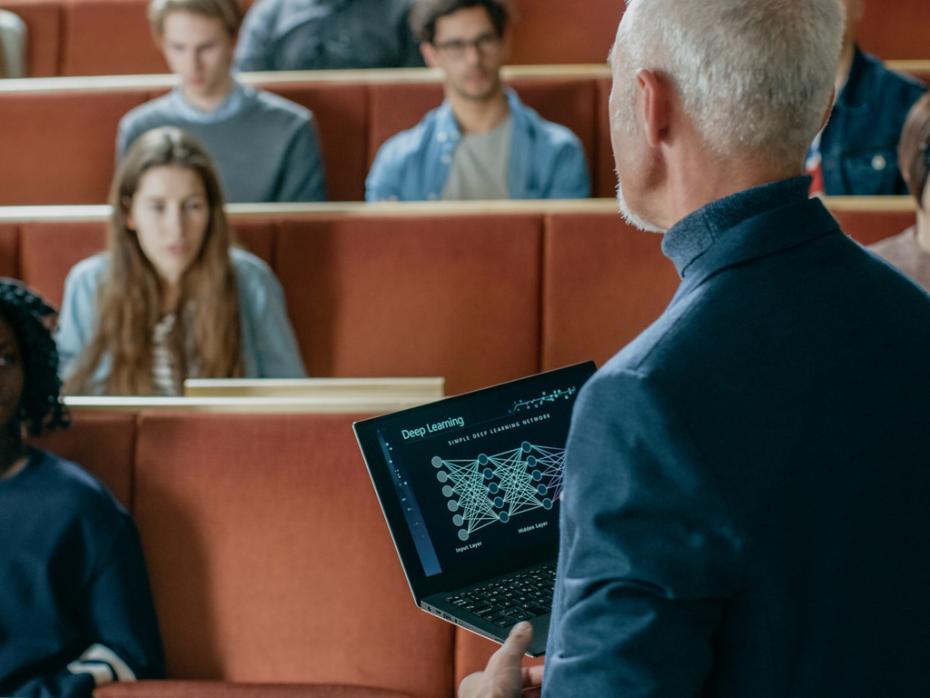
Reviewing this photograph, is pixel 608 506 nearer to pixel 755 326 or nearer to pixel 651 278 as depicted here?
pixel 755 326

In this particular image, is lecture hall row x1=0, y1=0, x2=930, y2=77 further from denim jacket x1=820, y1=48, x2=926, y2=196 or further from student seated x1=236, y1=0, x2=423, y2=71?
denim jacket x1=820, y1=48, x2=926, y2=196

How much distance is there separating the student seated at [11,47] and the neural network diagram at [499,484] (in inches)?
48.1

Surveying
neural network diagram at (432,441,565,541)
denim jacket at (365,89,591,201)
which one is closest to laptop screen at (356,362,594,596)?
neural network diagram at (432,441,565,541)

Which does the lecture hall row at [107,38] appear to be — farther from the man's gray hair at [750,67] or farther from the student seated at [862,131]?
the man's gray hair at [750,67]

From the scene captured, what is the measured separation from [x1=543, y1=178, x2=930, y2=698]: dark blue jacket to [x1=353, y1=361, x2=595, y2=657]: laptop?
4.3 inches

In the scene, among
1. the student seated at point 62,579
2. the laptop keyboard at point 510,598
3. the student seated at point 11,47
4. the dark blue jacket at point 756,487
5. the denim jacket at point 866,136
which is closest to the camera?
the dark blue jacket at point 756,487

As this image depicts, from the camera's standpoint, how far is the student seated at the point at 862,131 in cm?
108

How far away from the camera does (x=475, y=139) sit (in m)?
1.15

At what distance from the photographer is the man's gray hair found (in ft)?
0.94

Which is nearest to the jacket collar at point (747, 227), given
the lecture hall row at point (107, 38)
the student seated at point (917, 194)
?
the student seated at point (917, 194)

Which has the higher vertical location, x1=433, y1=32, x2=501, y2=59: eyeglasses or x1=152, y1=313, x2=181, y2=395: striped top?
x1=433, y1=32, x2=501, y2=59: eyeglasses

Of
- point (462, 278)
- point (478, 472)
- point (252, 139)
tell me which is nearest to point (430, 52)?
point (252, 139)

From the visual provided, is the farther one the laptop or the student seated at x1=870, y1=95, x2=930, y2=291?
the student seated at x1=870, y1=95, x2=930, y2=291

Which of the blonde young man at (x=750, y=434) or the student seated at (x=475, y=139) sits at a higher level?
the student seated at (x=475, y=139)
